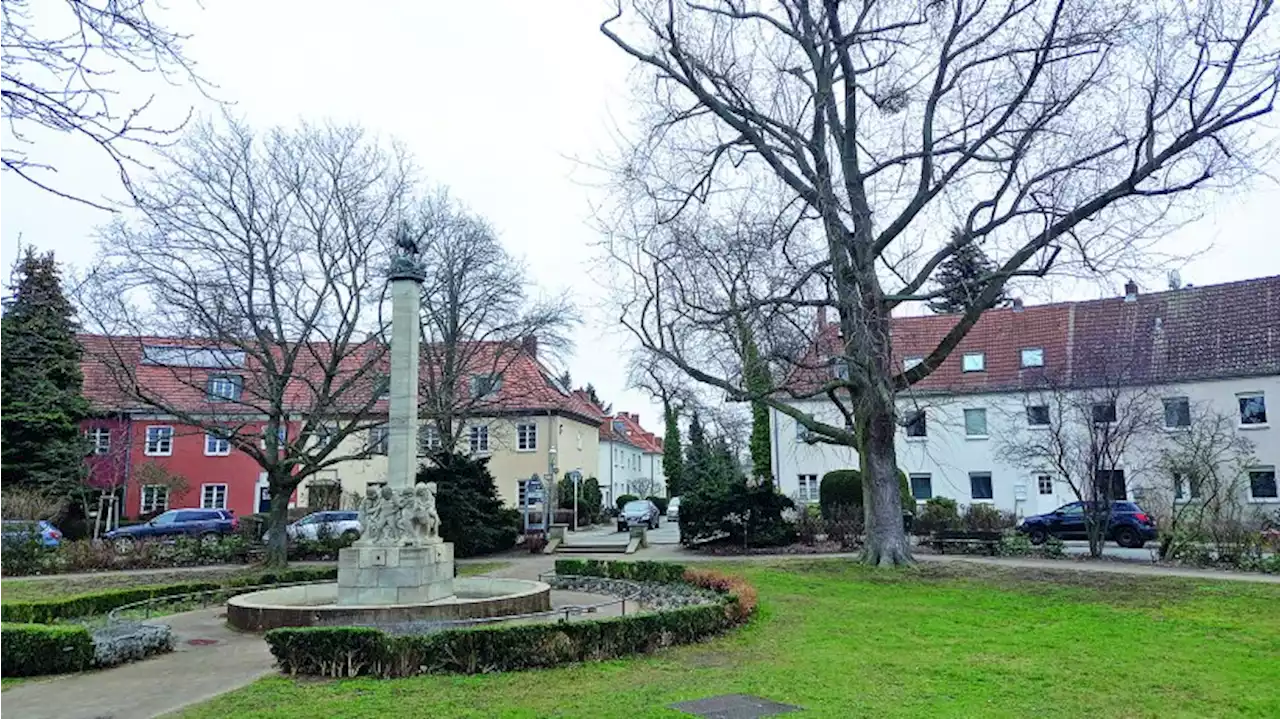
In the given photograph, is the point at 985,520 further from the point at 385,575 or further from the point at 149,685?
the point at 149,685

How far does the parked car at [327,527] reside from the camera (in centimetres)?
2977

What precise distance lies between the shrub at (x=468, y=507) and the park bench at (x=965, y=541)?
51.1ft

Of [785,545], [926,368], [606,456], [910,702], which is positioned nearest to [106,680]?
[910,702]

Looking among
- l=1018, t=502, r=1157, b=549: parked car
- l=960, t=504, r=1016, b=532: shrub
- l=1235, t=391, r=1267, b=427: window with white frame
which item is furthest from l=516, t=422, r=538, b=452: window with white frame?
l=1235, t=391, r=1267, b=427: window with white frame

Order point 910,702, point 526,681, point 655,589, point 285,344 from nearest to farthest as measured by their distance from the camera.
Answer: point 910,702, point 526,681, point 655,589, point 285,344

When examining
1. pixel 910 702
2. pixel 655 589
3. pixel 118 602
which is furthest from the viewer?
pixel 655 589

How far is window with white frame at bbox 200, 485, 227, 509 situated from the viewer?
42.6 meters

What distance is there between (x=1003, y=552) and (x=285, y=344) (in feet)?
74.2

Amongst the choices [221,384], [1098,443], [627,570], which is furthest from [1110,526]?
[221,384]

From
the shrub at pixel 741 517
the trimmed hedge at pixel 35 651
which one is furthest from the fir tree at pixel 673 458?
the trimmed hedge at pixel 35 651

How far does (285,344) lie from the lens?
82.0 ft

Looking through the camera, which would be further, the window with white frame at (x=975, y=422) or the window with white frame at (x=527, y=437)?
the window with white frame at (x=527, y=437)

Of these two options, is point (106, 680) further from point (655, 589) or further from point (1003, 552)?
point (1003, 552)

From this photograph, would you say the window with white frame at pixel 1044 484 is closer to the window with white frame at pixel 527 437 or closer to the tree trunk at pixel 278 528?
the window with white frame at pixel 527 437
